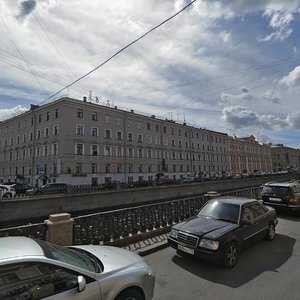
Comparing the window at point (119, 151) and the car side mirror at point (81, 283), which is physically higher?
the window at point (119, 151)

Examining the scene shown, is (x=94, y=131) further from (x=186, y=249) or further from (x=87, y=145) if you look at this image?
(x=186, y=249)

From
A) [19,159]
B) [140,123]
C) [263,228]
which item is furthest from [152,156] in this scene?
[263,228]

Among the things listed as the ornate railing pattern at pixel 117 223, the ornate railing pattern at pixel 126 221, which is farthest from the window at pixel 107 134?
the ornate railing pattern at pixel 117 223

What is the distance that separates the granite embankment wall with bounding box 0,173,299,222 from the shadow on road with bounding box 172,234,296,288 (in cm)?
1866

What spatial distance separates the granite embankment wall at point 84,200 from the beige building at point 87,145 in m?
14.4

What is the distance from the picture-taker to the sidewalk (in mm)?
7027

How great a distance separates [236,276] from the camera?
550 centimetres

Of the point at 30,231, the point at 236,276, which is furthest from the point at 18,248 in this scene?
the point at 236,276

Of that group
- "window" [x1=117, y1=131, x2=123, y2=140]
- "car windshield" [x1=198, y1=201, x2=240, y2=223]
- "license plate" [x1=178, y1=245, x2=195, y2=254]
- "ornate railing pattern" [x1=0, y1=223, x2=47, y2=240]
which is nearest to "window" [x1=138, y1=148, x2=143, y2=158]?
"window" [x1=117, y1=131, x2=123, y2=140]

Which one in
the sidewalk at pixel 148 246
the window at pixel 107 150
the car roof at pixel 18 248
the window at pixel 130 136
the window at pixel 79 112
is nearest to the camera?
the car roof at pixel 18 248

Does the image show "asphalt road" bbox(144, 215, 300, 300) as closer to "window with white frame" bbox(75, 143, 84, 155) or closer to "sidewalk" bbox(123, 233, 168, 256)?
"sidewalk" bbox(123, 233, 168, 256)

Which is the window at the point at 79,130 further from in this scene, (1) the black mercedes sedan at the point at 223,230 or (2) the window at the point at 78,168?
(1) the black mercedes sedan at the point at 223,230

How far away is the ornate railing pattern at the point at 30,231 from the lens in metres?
5.40

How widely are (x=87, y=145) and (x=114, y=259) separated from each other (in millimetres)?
42071
